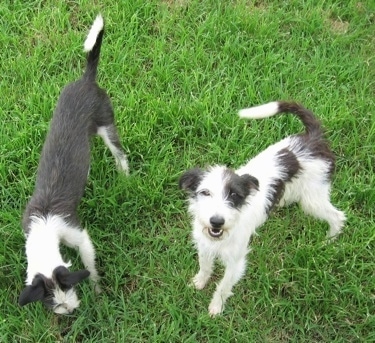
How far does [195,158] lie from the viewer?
4.51 m

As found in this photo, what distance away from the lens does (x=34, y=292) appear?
3.04 metres

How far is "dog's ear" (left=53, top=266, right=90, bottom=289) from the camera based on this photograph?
3.10 meters

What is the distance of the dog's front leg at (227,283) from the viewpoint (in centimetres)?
359

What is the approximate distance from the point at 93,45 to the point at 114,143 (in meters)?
0.77

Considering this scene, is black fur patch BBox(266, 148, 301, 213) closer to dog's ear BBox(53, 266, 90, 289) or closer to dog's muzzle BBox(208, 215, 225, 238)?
dog's muzzle BBox(208, 215, 225, 238)

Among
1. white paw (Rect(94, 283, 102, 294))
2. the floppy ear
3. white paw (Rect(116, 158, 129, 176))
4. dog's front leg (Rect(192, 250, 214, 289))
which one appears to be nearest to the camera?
the floppy ear

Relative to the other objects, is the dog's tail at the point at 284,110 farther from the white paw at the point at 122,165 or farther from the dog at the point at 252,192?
the white paw at the point at 122,165

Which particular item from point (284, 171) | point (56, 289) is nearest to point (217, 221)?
point (284, 171)

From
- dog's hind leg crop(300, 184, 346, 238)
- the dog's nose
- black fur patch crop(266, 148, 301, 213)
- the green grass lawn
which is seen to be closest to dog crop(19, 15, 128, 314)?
the green grass lawn

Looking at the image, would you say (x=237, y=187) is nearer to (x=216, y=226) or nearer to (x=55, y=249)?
(x=216, y=226)

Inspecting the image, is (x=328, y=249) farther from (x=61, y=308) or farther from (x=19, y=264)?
(x=19, y=264)

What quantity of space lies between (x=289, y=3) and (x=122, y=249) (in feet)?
10.5

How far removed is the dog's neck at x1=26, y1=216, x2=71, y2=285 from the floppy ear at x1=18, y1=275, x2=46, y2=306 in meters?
0.10

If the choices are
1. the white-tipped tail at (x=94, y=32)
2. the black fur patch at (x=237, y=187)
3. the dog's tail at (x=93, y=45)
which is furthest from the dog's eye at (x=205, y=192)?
the white-tipped tail at (x=94, y=32)
